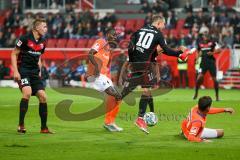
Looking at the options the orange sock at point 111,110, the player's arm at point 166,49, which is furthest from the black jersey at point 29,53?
the player's arm at point 166,49

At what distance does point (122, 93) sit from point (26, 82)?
6.72 ft

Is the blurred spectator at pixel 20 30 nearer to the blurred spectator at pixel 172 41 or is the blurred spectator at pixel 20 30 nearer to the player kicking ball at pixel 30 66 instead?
the blurred spectator at pixel 172 41

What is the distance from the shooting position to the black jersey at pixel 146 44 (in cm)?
1352

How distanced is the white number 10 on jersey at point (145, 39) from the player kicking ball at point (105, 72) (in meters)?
0.61

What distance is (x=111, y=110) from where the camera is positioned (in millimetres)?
13930

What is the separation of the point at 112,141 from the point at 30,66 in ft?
7.69

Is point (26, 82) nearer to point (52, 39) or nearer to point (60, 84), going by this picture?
point (60, 84)

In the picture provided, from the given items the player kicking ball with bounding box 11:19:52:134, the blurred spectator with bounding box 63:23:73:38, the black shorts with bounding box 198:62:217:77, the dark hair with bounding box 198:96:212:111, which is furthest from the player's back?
the blurred spectator with bounding box 63:23:73:38

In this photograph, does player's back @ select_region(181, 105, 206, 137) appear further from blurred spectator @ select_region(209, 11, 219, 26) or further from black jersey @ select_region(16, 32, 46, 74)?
blurred spectator @ select_region(209, 11, 219, 26)

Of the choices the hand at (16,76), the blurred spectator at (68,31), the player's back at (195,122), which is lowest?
the blurred spectator at (68,31)

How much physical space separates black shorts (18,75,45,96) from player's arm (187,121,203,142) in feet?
10.2

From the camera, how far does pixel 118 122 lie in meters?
15.3

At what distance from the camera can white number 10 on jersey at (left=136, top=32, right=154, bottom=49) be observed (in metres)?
13.6

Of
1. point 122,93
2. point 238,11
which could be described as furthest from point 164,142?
point 238,11
